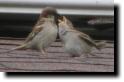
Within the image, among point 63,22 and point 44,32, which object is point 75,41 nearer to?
point 63,22

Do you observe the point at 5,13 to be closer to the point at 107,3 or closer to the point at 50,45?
the point at 50,45

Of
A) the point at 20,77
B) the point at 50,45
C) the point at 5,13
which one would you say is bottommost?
the point at 20,77

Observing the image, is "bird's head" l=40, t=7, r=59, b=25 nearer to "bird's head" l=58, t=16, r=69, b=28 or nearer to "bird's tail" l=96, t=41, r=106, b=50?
"bird's head" l=58, t=16, r=69, b=28

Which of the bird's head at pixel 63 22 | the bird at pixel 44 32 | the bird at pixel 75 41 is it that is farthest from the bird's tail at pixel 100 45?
the bird at pixel 44 32

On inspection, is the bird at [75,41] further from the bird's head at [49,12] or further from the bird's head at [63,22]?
the bird's head at [49,12]

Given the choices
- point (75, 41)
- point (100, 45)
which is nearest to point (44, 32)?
point (75, 41)

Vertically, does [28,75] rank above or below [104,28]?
below

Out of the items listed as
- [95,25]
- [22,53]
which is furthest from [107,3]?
[22,53]
